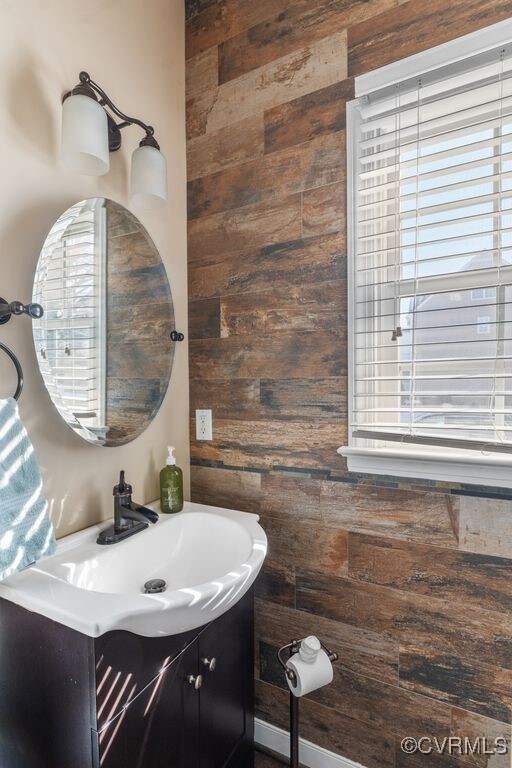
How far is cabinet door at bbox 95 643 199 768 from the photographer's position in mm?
802

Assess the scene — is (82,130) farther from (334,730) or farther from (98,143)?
(334,730)

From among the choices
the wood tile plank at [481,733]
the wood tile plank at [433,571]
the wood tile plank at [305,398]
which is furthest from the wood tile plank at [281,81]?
the wood tile plank at [481,733]

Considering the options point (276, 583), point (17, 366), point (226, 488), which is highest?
point (17, 366)

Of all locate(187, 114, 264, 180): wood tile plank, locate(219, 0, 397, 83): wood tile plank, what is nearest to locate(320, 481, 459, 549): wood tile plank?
locate(187, 114, 264, 180): wood tile plank

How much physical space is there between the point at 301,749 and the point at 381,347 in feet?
4.45

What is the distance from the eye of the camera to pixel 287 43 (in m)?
1.35

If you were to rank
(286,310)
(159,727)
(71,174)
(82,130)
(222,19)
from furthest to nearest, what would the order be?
(222,19), (286,310), (71,174), (82,130), (159,727)

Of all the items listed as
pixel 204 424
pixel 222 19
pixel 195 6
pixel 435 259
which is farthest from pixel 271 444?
pixel 195 6

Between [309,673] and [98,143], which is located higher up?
[98,143]

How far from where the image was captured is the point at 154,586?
42.6 inches

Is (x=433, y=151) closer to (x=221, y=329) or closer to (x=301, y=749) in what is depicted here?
(x=221, y=329)

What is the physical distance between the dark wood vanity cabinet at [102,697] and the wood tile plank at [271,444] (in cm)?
53

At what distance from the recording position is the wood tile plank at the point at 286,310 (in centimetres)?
128

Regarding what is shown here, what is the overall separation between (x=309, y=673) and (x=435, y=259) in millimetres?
1164
